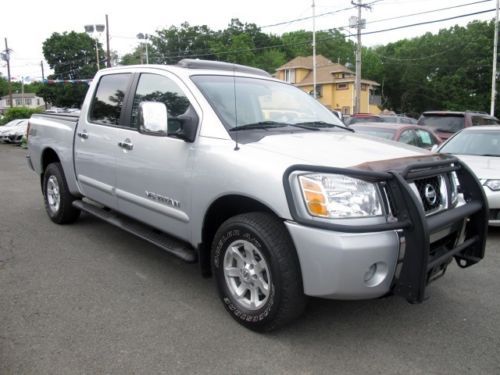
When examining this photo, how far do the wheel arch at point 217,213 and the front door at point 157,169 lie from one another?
18cm

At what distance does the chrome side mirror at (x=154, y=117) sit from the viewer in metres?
3.38

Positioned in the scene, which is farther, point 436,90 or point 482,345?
point 436,90

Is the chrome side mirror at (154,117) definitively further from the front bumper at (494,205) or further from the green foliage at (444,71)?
the green foliage at (444,71)

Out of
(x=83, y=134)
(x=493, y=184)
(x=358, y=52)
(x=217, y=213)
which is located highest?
(x=358, y=52)

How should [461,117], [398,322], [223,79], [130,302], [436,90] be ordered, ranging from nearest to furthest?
[398,322] < [130,302] < [223,79] < [461,117] < [436,90]

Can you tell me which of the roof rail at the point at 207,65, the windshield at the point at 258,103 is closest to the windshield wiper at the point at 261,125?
the windshield at the point at 258,103

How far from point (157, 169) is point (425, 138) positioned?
23.1 ft

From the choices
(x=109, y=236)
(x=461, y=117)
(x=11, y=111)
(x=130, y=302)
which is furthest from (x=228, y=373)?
(x=11, y=111)

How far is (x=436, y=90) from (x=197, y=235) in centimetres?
5494

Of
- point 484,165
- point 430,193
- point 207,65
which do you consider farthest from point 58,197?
point 484,165

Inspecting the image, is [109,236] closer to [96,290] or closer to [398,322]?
[96,290]

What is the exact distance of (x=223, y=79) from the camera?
3979 millimetres

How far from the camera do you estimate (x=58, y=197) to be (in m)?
5.76

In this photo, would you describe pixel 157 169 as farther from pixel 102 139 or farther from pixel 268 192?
pixel 268 192
